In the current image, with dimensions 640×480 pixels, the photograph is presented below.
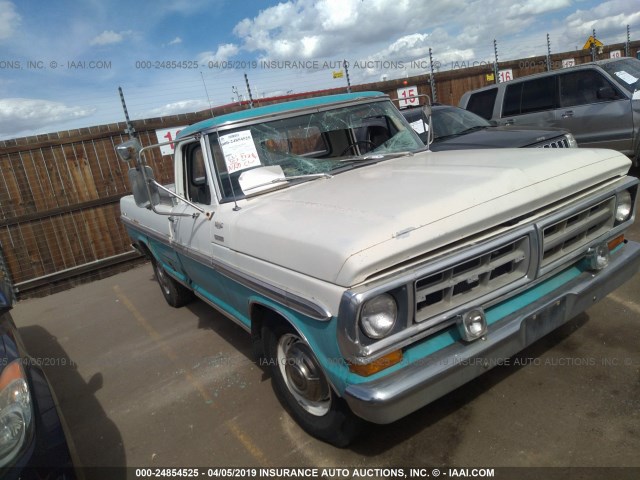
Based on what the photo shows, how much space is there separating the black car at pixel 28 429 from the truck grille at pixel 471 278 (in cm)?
179

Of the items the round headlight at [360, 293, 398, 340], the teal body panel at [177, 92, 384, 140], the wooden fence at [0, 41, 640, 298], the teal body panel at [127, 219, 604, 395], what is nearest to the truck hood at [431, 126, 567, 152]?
the teal body panel at [177, 92, 384, 140]

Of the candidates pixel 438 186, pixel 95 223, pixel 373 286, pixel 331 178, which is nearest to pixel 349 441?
pixel 373 286

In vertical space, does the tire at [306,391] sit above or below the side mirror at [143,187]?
below

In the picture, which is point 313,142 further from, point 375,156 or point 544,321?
point 544,321

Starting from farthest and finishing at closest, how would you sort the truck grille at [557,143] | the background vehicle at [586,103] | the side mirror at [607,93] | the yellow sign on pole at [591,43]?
the yellow sign on pole at [591,43] < the side mirror at [607,93] < the background vehicle at [586,103] < the truck grille at [557,143]

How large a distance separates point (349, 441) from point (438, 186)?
1539mm

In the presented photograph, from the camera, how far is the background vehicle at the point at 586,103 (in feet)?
23.0

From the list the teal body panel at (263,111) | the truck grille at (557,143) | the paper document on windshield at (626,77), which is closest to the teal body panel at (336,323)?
the teal body panel at (263,111)

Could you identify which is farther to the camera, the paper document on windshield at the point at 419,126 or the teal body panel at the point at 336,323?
the paper document on windshield at the point at 419,126

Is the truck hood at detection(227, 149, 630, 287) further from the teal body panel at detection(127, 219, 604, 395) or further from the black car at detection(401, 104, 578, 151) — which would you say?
the black car at detection(401, 104, 578, 151)

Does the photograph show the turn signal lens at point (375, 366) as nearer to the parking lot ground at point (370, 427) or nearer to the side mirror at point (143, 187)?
the parking lot ground at point (370, 427)

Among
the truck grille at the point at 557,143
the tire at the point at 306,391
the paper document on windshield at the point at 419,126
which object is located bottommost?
the tire at the point at 306,391

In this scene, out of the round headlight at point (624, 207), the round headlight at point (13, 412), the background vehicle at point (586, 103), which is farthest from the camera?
the background vehicle at point (586, 103)

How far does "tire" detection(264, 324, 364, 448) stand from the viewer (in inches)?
100
